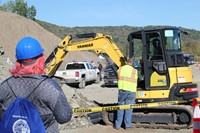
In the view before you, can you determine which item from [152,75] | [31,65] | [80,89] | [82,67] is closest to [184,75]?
[152,75]

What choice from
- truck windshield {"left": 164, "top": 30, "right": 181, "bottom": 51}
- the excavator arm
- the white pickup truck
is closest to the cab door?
truck windshield {"left": 164, "top": 30, "right": 181, "bottom": 51}

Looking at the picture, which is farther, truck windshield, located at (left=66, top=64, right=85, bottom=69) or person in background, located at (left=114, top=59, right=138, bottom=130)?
truck windshield, located at (left=66, top=64, right=85, bottom=69)

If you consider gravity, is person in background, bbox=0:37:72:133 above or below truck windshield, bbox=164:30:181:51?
below

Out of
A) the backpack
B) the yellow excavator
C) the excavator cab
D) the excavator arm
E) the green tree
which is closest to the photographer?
the backpack

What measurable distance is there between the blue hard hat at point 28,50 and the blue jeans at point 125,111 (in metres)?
7.55

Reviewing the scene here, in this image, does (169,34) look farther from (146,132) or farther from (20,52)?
(20,52)

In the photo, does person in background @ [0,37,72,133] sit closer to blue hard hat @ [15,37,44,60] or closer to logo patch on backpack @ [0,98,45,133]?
blue hard hat @ [15,37,44,60]

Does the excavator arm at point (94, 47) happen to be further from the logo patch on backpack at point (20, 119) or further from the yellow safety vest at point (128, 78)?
the logo patch on backpack at point (20, 119)

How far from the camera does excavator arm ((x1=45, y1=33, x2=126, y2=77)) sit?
12.5 m

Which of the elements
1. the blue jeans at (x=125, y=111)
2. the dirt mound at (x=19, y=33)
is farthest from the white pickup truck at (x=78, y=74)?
the dirt mound at (x=19, y=33)

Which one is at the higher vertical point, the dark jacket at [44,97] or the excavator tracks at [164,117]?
the dark jacket at [44,97]

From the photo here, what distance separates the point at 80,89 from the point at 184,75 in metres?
13.6

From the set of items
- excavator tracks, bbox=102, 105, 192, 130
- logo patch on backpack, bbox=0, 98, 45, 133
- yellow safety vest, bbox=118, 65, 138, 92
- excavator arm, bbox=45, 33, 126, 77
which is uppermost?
excavator arm, bbox=45, 33, 126, 77

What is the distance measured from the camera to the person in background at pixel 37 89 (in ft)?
11.2
